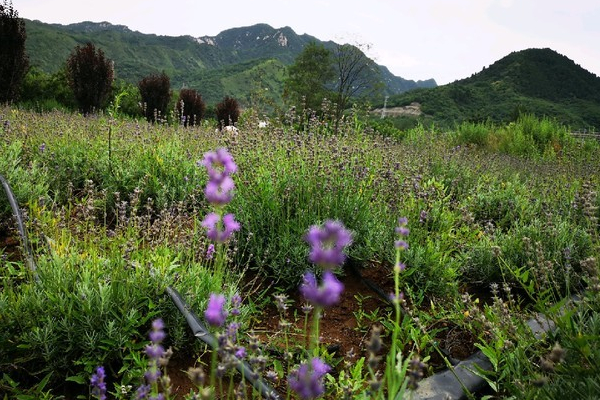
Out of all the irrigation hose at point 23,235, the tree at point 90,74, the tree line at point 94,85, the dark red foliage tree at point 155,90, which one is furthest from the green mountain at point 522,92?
the irrigation hose at point 23,235

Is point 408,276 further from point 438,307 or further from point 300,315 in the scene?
point 300,315

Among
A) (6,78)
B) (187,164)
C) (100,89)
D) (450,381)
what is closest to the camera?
(450,381)

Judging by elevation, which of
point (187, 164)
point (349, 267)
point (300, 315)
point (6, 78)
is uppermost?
point (6, 78)

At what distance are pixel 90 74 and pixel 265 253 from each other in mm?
12442

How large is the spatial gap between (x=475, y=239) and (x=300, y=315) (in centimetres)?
172

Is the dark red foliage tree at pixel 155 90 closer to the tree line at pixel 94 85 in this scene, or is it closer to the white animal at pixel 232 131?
the tree line at pixel 94 85

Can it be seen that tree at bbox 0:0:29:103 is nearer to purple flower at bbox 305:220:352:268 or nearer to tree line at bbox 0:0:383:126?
tree line at bbox 0:0:383:126

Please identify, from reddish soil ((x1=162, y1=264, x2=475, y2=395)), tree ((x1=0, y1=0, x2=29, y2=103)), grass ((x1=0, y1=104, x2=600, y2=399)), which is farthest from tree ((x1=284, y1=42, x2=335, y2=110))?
reddish soil ((x1=162, y1=264, x2=475, y2=395))

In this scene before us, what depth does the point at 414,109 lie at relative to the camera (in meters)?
60.8

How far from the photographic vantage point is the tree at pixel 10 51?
966 centimetres

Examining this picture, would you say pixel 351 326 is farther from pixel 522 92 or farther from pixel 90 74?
pixel 522 92

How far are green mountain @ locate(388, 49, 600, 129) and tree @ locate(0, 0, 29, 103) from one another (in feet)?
156

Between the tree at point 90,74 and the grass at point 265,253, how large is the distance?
732 cm

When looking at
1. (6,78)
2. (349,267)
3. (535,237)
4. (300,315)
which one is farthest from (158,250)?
(6,78)
